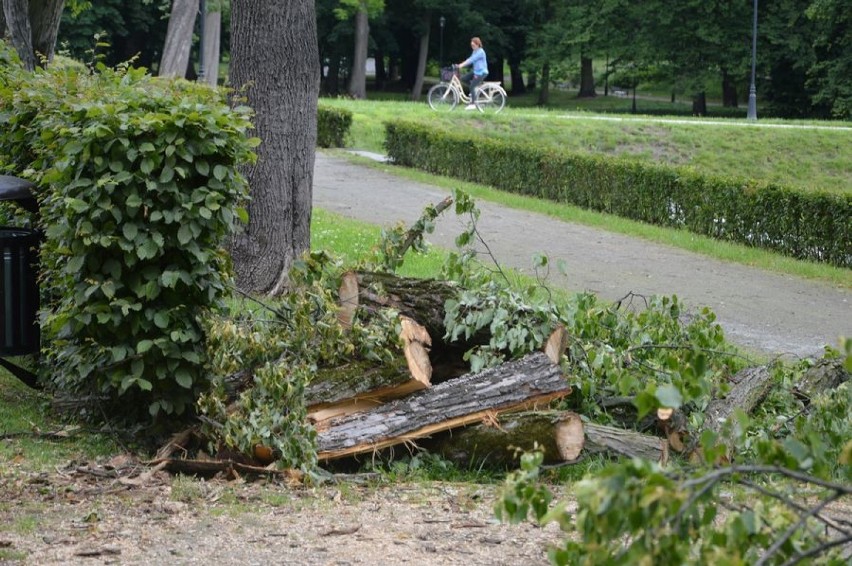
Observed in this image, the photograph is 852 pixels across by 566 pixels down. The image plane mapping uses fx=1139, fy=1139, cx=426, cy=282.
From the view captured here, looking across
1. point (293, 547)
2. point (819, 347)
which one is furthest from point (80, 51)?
point (293, 547)

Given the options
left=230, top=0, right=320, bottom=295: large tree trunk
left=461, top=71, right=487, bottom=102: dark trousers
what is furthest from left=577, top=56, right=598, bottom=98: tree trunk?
left=230, top=0, right=320, bottom=295: large tree trunk

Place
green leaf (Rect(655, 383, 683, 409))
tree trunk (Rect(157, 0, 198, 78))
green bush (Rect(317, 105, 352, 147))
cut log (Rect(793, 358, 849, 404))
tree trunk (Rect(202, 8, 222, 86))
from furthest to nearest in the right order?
tree trunk (Rect(202, 8, 222, 86)) → tree trunk (Rect(157, 0, 198, 78)) → green bush (Rect(317, 105, 352, 147)) → cut log (Rect(793, 358, 849, 404)) → green leaf (Rect(655, 383, 683, 409))

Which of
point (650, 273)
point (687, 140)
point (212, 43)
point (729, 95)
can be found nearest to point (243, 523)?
point (650, 273)

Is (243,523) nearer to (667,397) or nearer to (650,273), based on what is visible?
(667,397)

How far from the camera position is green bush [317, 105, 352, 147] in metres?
25.8

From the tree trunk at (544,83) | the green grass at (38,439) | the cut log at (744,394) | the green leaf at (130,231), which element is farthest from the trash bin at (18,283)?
the tree trunk at (544,83)

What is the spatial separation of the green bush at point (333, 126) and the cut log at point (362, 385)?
1991cm

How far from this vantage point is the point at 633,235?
1600 centimetres

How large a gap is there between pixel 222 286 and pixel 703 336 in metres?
3.15

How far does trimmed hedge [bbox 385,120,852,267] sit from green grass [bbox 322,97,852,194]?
12.8ft

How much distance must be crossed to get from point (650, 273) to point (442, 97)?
18040mm

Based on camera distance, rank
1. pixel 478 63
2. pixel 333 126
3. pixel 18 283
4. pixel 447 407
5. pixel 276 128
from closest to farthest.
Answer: pixel 447 407, pixel 18 283, pixel 276 128, pixel 333 126, pixel 478 63

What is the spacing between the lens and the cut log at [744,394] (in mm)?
6641

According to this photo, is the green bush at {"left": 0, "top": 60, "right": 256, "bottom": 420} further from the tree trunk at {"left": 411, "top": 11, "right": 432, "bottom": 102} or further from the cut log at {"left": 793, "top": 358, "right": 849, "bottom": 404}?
the tree trunk at {"left": 411, "top": 11, "right": 432, "bottom": 102}
